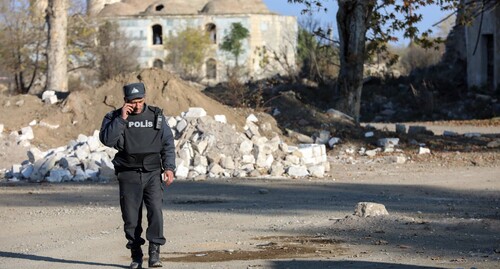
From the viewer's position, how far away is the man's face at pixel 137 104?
9.59 metres

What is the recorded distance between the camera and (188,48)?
95312 mm

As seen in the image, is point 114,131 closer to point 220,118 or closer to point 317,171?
point 317,171

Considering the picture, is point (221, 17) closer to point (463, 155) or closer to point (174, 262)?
point (463, 155)

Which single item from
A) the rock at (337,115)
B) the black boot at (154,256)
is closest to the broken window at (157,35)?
the rock at (337,115)

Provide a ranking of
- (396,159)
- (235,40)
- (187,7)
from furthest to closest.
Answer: (187,7), (235,40), (396,159)

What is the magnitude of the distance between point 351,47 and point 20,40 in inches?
1117

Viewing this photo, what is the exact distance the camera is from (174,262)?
33.7ft

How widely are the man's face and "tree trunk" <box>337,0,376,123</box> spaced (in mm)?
18495

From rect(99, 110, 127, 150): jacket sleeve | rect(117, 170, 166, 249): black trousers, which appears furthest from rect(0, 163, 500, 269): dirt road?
rect(99, 110, 127, 150): jacket sleeve

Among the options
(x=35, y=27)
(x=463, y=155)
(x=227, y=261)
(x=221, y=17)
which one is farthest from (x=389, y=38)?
(x=221, y=17)

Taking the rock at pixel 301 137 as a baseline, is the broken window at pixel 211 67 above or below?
above

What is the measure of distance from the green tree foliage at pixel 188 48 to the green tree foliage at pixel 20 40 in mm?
38852

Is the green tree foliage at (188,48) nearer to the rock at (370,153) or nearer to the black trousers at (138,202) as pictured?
the rock at (370,153)

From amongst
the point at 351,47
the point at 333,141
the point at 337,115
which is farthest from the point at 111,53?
the point at 333,141
